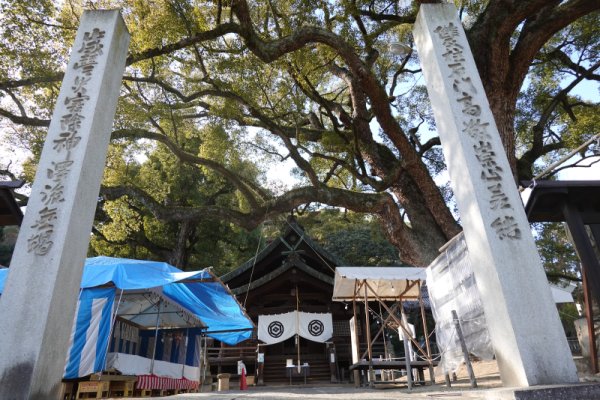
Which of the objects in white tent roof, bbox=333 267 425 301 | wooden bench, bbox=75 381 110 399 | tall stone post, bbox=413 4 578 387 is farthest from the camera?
white tent roof, bbox=333 267 425 301

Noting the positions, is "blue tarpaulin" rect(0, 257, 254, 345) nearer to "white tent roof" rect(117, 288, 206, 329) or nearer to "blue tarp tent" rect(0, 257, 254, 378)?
"blue tarp tent" rect(0, 257, 254, 378)

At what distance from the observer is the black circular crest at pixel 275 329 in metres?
13.5

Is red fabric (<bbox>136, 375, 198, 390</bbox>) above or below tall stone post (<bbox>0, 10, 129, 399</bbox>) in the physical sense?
below

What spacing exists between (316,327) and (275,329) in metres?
1.46

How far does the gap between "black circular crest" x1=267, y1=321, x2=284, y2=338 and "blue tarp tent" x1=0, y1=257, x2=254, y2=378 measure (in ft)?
12.0

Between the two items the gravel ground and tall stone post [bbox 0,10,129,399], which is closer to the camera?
tall stone post [bbox 0,10,129,399]

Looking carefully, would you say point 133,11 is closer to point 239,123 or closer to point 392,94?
point 239,123

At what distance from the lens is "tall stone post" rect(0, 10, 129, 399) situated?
3506 millimetres

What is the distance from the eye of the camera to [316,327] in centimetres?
1359

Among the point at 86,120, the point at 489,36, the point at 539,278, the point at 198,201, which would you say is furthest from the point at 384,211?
the point at 198,201

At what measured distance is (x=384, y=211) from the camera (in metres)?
8.95

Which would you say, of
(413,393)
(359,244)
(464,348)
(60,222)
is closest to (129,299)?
(60,222)

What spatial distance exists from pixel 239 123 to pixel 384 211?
543 centimetres

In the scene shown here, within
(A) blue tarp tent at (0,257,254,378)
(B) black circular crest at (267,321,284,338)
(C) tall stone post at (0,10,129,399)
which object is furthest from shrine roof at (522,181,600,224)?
(B) black circular crest at (267,321,284,338)
